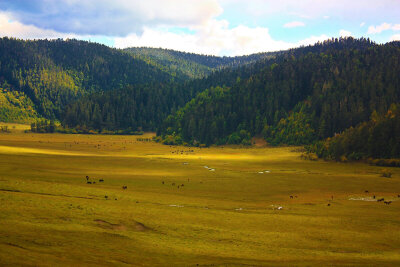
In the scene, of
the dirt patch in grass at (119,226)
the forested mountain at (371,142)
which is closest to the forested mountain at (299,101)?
the forested mountain at (371,142)

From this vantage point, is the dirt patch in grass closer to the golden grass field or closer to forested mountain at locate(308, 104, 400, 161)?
the golden grass field

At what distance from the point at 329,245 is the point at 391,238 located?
548 cm

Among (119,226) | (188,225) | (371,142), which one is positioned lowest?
(188,225)

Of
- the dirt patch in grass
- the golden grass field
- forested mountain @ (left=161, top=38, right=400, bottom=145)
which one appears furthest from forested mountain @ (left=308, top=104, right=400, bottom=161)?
the dirt patch in grass

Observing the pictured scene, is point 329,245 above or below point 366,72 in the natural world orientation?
below

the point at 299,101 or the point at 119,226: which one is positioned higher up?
the point at 299,101

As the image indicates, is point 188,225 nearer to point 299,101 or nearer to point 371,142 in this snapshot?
point 371,142

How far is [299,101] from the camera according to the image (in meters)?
160

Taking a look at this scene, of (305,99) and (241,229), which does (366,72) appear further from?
(241,229)

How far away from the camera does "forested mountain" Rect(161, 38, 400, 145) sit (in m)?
134

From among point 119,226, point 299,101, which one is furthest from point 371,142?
point 119,226

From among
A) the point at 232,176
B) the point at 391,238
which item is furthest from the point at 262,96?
the point at 391,238

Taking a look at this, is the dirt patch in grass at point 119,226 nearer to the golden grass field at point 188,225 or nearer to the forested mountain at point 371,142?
the golden grass field at point 188,225

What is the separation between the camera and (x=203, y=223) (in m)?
30.1
